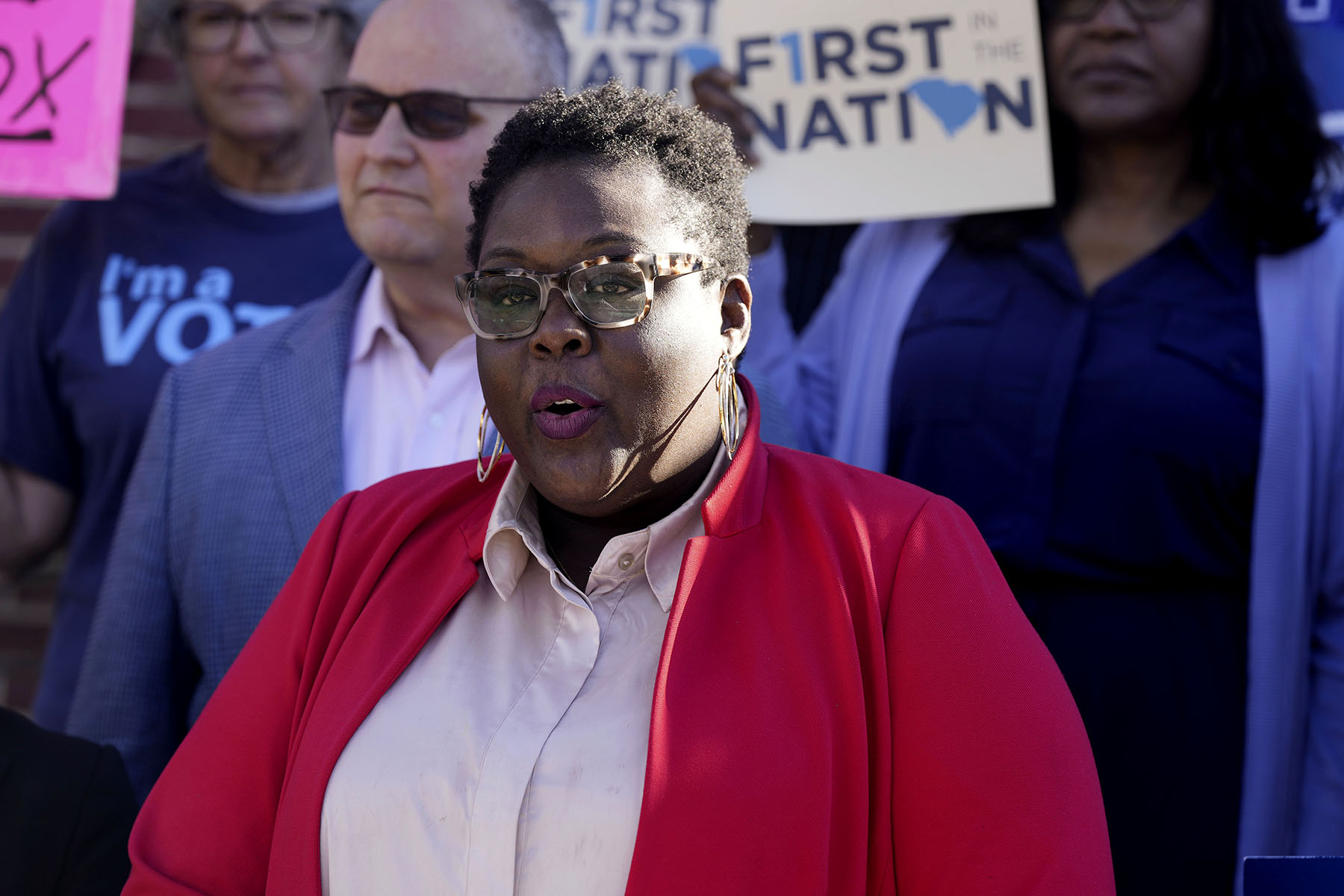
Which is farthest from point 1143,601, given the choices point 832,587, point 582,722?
point 582,722

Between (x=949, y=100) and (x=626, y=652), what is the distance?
180cm

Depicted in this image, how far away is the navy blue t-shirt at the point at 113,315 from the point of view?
3.13 m

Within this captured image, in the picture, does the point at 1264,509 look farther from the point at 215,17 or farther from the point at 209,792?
the point at 215,17

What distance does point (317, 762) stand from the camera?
5.74ft

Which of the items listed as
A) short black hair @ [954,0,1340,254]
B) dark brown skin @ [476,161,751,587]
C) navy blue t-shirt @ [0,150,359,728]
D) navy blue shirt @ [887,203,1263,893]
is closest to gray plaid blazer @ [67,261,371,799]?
navy blue t-shirt @ [0,150,359,728]

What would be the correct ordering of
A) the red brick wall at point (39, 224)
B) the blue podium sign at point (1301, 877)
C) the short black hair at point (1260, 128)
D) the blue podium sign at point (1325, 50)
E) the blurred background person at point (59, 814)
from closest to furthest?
1. the blue podium sign at point (1301, 877)
2. the blurred background person at point (59, 814)
3. the short black hair at point (1260, 128)
4. the blue podium sign at point (1325, 50)
5. the red brick wall at point (39, 224)

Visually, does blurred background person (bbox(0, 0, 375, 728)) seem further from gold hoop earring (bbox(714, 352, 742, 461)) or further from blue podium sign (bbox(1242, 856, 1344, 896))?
blue podium sign (bbox(1242, 856, 1344, 896))

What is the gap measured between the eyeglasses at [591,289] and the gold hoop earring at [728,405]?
155 millimetres

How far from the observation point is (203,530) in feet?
8.66

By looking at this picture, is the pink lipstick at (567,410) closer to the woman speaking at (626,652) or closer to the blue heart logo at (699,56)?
the woman speaking at (626,652)

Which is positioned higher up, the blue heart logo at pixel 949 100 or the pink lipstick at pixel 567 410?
the blue heart logo at pixel 949 100

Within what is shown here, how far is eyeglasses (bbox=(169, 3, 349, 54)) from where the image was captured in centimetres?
328

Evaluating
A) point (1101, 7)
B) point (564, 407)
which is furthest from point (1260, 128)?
point (564, 407)

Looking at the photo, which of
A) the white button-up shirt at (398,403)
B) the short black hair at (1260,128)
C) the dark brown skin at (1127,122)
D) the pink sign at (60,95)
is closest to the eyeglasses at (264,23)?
the pink sign at (60,95)
